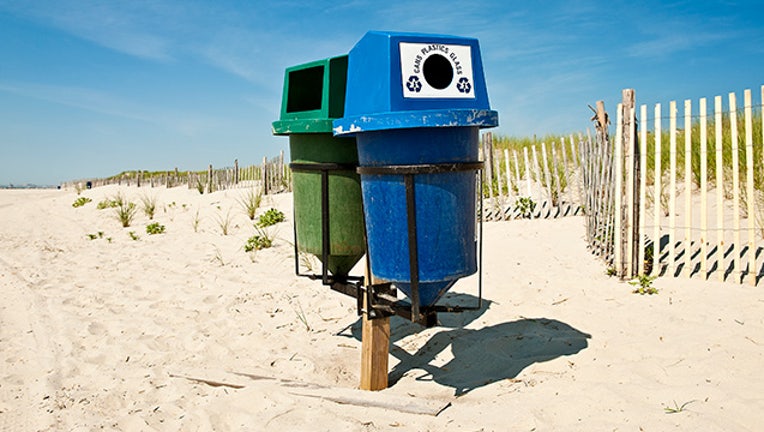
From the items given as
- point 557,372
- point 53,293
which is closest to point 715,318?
point 557,372

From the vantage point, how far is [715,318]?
4.38 metres

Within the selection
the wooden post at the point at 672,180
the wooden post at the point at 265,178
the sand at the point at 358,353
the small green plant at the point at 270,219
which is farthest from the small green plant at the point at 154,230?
the wooden post at the point at 672,180

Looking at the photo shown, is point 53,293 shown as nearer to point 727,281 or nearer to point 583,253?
point 583,253

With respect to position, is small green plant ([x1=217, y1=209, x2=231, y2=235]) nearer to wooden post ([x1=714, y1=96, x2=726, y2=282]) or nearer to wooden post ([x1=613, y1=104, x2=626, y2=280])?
wooden post ([x1=613, y1=104, x2=626, y2=280])

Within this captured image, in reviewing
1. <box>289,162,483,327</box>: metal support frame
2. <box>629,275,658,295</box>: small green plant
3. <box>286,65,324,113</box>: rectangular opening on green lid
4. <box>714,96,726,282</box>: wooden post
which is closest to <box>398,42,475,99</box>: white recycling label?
<box>289,162,483,327</box>: metal support frame

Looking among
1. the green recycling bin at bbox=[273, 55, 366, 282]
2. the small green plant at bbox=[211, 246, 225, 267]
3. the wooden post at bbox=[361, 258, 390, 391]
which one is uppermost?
the green recycling bin at bbox=[273, 55, 366, 282]

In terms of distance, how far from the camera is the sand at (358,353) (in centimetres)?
311

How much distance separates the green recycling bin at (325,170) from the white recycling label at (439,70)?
71 centimetres

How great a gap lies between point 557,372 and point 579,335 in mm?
740

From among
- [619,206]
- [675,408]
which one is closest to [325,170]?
[675,408]

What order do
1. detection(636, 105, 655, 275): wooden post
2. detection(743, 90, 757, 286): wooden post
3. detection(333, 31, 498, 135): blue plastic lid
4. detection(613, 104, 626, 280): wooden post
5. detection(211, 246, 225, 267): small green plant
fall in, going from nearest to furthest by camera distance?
detection(333, 31, 498, 135): blue plastic lid, detection(743, 90, 757, 286): wooden post, detection(636, 105, 655, 275): wooden post, detection(613, 104, 626, 280): wooden post, detection(211, 246, 225, 267): small green plant

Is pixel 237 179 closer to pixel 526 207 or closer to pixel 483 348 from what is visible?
pixel 526 207

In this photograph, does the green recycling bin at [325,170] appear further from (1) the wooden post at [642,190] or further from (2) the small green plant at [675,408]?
(1) the wooden post at [642,190]

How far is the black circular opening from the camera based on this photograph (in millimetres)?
2934
